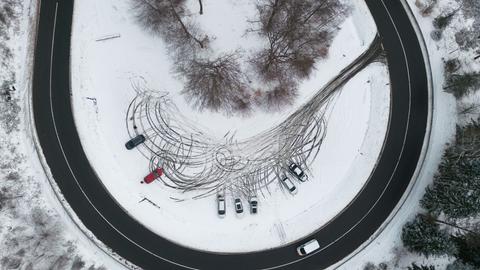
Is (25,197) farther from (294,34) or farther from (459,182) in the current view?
(459,182)

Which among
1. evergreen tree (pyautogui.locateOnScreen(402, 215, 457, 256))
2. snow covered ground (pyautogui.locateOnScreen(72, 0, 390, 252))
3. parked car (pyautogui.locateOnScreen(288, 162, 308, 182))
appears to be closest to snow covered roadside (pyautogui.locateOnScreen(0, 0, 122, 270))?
snow covered ground (pyautogui.locateOnScreen(72, 0, 390, 252))

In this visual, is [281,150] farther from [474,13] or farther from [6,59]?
[6,59]

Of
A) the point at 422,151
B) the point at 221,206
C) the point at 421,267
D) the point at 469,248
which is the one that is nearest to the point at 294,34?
the point at 422,151

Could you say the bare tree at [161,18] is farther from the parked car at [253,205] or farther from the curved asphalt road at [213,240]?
the parked car at [253,205]

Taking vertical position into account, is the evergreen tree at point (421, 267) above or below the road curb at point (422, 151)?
below

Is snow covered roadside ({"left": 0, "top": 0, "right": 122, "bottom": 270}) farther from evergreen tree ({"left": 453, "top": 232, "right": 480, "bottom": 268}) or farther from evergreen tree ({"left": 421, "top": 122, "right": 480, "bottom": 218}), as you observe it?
evergreen tree ({"left": 453, "top": 232, "right": 480, "bottom": 268})

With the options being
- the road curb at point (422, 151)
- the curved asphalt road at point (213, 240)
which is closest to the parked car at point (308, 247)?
the curved asphalt road at point (213, 240)
